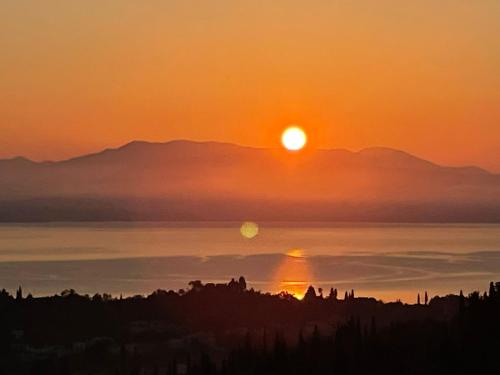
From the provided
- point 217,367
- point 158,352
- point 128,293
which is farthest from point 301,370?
point 128,293

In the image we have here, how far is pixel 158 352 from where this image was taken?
94.7 meters

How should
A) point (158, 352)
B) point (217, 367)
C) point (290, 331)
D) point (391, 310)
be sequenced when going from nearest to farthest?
point (217, 367) → point (158, 352) → point (290, 331) → point (391, 310)

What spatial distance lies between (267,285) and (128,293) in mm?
33836

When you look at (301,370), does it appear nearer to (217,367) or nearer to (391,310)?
(217,367)

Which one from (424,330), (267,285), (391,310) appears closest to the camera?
(424,330)

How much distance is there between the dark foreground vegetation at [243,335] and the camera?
63719mm

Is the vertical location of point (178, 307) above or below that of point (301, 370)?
above

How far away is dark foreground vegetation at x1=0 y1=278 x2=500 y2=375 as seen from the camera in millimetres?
63719

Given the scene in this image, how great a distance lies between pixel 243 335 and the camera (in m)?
99.8

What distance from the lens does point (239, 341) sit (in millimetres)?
94812

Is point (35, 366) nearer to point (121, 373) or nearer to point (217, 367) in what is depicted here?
point (121, 373)

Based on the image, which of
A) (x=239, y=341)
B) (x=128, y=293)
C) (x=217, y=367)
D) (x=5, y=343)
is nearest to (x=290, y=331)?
(x=239, y=341)

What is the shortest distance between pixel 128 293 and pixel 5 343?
79617mm

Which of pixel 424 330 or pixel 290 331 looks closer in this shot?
pixel 424 330
